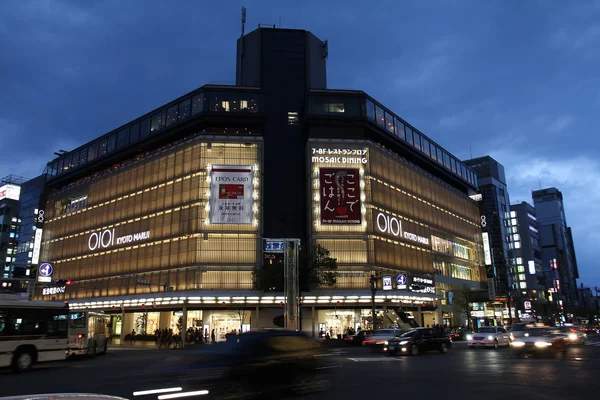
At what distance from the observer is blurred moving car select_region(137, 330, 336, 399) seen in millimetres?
10984

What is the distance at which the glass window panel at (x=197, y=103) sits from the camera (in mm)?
63438

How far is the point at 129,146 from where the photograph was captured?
70.1 m

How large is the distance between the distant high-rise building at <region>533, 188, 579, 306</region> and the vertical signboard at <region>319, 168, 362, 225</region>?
109 metres

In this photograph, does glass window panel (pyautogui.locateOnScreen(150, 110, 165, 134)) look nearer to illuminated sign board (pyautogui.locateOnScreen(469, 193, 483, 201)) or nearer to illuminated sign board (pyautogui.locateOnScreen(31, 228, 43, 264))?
illuminated sign board (pyautogui.locateOnScreen(31, 228, 43, 264))

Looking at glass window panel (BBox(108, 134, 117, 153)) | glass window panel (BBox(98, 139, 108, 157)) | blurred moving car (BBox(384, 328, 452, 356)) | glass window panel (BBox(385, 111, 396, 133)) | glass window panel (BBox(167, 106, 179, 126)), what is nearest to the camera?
blurred moving car (BBox(384, 328, 452, 356))

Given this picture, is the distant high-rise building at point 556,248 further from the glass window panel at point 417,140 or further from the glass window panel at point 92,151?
the glass window panel at point 92,151

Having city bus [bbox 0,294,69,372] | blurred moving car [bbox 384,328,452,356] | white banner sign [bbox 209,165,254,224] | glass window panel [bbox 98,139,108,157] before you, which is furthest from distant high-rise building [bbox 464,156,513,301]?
city bus [bbox 0,294,69,372]

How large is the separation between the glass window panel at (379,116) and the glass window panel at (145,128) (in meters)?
33.7

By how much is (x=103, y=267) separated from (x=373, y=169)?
41954 millimetres

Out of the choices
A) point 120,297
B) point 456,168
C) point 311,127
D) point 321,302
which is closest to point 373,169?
point 311,127

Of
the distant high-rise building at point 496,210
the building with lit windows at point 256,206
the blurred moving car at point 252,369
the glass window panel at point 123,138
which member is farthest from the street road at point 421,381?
the distant high-rise building at point 496,210

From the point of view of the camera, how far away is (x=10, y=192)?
371ft

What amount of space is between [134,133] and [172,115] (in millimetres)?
8409

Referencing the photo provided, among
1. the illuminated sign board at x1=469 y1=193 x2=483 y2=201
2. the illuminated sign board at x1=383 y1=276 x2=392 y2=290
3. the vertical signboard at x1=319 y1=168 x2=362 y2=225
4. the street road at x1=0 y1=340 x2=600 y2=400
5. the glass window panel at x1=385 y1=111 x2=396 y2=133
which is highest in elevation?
the glass window panel at x1=385 y1=111 x2=396 y2=133
